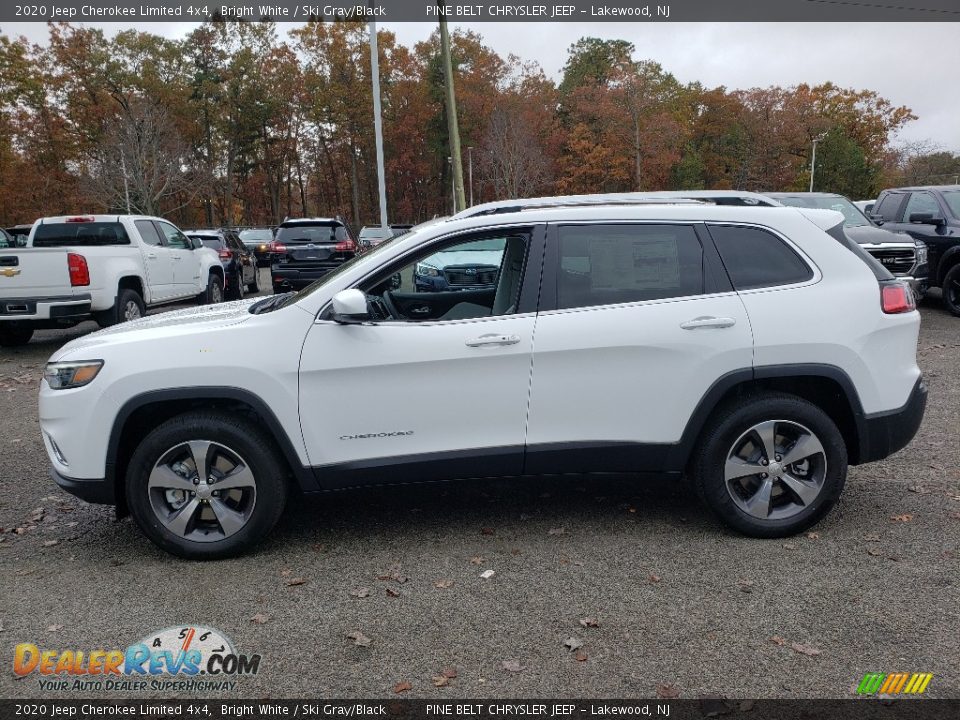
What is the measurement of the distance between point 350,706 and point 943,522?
11.5ft

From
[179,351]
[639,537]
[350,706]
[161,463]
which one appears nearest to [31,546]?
[161,463]

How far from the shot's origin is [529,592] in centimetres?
381

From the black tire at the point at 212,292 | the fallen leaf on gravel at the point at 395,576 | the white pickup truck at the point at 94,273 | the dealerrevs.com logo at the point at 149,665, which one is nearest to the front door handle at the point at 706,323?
the fallen leaf on gravel at the point at 395,576

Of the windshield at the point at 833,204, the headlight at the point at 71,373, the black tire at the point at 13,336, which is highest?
the windshield at the point at 833,204

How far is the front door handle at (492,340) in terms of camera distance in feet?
13.4

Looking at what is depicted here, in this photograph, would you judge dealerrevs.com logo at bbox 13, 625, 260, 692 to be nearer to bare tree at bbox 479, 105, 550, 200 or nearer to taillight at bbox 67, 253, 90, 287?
taillight at bbox 67, 253, 90, 287

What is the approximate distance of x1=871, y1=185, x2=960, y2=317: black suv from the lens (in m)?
12.4

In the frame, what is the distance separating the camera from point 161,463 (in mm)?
4109

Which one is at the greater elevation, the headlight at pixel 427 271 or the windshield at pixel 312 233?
the windshield at pixel 312 233

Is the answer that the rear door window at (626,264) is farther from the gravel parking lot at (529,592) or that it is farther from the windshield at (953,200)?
the windshield at (953,200)

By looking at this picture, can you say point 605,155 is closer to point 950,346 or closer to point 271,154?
point 271,154

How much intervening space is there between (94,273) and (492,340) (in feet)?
29.3

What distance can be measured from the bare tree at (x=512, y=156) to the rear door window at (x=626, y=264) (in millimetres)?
47874

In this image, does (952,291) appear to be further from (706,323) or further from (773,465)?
(706,323)
